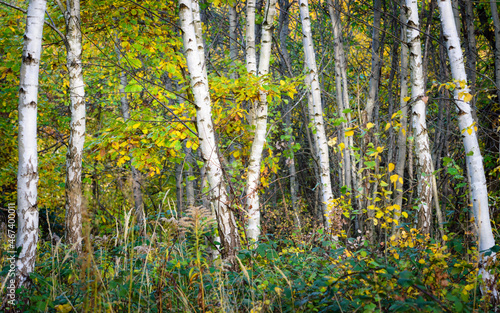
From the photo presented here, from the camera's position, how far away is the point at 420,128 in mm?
3650

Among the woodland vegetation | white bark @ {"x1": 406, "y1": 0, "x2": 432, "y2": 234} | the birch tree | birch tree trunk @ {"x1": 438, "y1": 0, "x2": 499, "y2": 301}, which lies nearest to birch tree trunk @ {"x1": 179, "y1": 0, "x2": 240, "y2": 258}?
Result: the woodland vegetation

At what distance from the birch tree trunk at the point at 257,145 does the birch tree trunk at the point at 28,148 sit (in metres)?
2.35

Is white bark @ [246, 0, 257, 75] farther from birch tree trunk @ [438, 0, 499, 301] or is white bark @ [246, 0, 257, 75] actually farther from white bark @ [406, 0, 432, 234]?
birch tree trunk @ [438, 0, 499, 301]

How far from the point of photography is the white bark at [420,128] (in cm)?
363

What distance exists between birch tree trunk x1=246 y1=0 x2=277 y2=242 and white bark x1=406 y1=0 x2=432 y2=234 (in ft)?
5.56

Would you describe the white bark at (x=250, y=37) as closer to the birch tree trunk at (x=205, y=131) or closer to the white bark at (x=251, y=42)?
the white bark at (x=251, y=42)

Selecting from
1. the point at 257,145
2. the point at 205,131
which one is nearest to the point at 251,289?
the point at 205,131

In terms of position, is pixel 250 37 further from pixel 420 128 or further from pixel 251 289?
pixel 251 289

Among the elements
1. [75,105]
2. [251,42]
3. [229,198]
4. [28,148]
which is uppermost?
[251,42]

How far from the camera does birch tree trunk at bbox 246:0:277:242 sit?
4219mm

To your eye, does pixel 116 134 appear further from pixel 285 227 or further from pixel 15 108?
pixel 15 108

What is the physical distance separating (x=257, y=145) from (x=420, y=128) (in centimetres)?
196

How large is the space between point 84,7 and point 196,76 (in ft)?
10.4

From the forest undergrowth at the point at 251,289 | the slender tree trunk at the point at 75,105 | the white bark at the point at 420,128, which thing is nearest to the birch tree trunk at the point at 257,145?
the forest undergrowth at the point at 251,289
